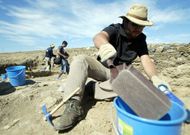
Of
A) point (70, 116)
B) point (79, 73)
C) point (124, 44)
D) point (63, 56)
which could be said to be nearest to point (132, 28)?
point (124, 44)

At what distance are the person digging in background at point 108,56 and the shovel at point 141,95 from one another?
0.50m

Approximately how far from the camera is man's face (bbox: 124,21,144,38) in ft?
8.40

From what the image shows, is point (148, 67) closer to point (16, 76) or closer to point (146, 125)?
point (146, 125)

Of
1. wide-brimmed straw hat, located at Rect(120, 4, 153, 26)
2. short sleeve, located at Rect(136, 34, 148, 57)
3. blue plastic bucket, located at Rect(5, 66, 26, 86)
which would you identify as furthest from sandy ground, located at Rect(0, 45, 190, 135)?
blue plastic bucket, located at Rect(5, 66, 26, 86)

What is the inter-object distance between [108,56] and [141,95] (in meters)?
0.64

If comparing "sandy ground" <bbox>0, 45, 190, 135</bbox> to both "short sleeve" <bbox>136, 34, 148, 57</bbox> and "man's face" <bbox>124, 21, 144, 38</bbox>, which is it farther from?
"man's face" <bbox>124, 21, 144, 38</bbox>

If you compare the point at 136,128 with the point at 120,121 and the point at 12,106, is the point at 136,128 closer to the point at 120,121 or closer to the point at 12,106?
the point at 120,121

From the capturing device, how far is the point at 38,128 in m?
2.54

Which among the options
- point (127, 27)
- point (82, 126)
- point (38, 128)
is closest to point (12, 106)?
point (38, 128)

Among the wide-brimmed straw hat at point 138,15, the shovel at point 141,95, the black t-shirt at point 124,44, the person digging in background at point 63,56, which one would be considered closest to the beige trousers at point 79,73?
the black t-shirt at point 124,44

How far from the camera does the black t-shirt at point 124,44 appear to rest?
2.86 metres

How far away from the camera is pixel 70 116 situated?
2281 mm

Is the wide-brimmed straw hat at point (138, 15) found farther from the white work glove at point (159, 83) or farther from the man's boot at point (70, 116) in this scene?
the man's boot at point (70, 116)

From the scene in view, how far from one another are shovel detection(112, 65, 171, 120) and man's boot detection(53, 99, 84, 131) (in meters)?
0.88
